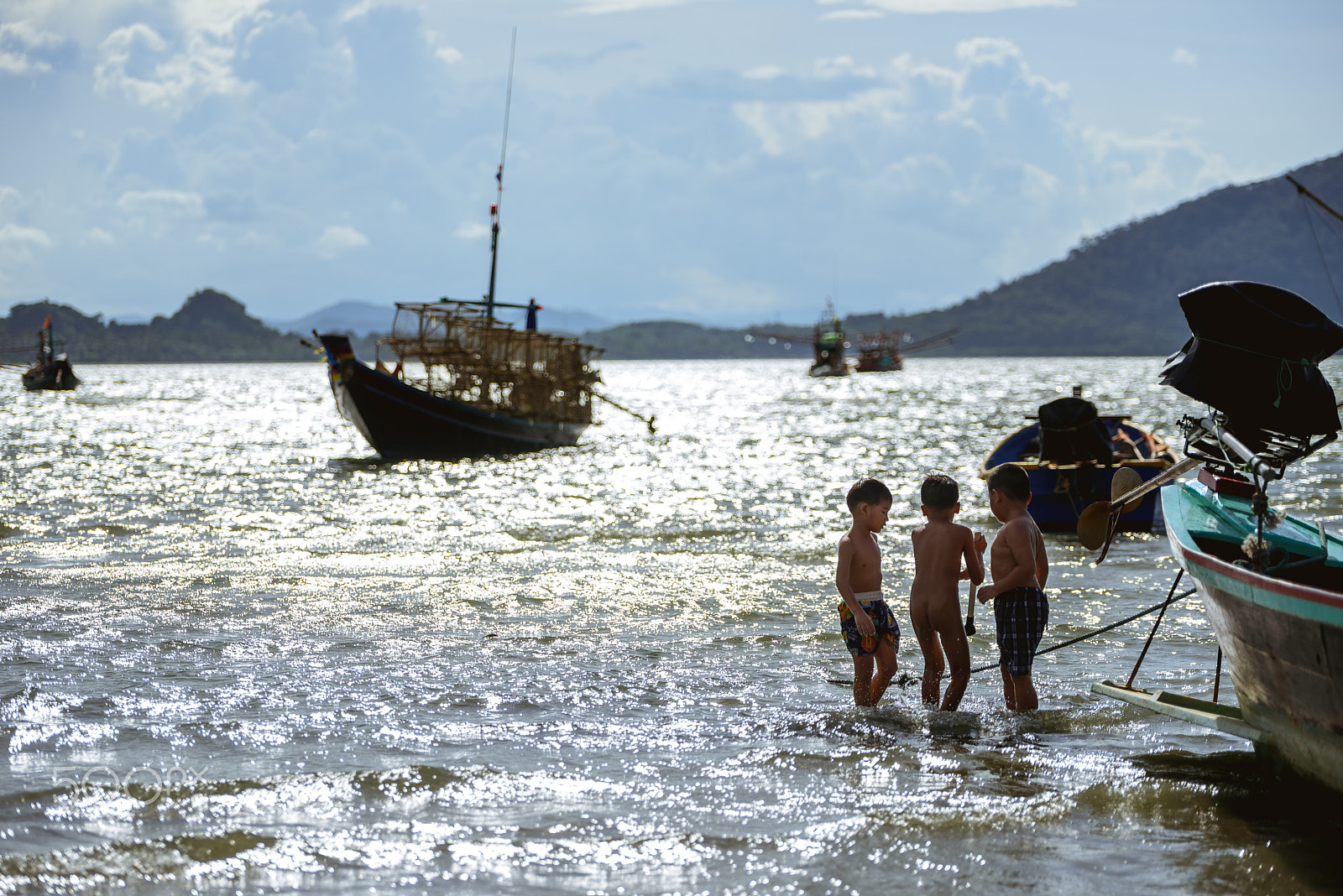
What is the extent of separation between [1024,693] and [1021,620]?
0.62m

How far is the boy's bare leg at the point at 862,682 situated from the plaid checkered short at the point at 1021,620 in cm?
78

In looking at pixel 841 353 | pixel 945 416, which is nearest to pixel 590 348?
pixel 945 416

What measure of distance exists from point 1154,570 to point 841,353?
123 meters

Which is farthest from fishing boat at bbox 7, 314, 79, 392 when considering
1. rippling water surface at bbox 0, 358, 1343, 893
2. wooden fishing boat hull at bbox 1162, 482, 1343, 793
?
wooden fishing boat hull at bbox 1162, 482, 1343, 793

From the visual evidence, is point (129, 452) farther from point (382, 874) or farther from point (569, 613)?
point (382, 874)

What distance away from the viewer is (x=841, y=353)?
134m

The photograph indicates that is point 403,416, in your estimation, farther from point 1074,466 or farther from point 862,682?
point 862,682

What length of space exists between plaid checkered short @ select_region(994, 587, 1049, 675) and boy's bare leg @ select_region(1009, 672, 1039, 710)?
0.19 metres

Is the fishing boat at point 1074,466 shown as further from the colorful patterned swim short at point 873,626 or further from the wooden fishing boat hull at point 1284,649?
the wooden fishing boat hull at point 1284,649

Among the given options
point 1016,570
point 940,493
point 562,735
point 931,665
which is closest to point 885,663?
point 931,665

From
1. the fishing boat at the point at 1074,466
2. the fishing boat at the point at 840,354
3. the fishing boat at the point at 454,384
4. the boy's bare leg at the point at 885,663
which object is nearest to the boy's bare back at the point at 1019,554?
the boy's bare leg at the point at 885,663

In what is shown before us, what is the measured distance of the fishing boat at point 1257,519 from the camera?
199 inches

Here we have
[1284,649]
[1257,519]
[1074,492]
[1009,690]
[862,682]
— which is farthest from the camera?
[1074,492]

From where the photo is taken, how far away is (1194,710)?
20.0ft
